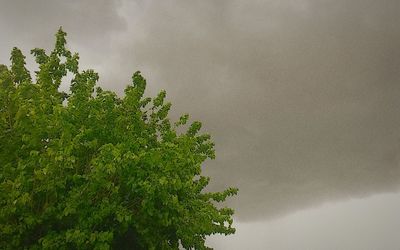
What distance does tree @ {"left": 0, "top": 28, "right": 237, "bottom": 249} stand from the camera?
31.8ft

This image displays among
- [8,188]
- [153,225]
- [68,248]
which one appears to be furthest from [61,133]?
[153,225]

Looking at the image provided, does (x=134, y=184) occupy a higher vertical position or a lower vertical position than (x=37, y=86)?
lower

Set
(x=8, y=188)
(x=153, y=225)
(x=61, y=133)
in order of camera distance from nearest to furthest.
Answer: (x=8, y=188) → (x=61, y=133) → (x=153, y=225)

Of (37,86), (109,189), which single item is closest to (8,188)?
→ (109,189)

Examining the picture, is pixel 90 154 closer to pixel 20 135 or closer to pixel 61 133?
pixel 61 133

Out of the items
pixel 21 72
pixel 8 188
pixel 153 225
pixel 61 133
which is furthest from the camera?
pixel 21 72

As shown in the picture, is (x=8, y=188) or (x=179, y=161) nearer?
(x=8, y=188)

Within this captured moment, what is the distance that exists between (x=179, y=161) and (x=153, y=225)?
1.96m

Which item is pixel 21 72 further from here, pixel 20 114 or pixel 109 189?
pixel 109 189

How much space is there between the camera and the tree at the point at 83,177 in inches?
382

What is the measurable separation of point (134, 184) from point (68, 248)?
92.0 inches

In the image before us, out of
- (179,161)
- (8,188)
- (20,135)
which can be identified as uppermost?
(179,161)

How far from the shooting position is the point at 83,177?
9930 millimetres

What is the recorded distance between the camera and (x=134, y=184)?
9.92 metres
